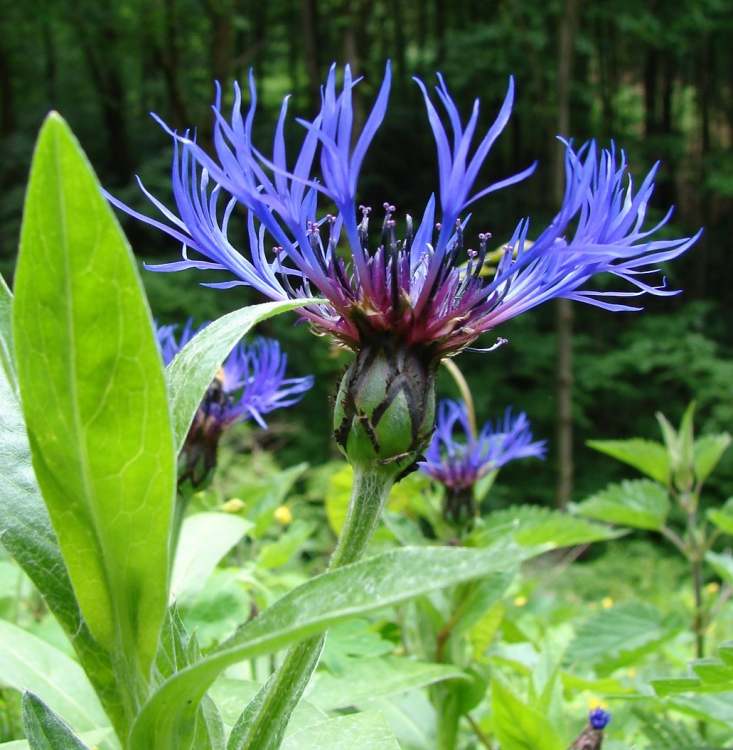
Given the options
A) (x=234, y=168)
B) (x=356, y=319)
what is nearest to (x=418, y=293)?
(x=356, y=319)

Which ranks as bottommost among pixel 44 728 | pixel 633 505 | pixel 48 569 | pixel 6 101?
pixel 633 505

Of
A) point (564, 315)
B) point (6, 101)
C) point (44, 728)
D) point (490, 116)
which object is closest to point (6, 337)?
point (44, 728)

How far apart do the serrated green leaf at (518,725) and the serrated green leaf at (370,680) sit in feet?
0.33

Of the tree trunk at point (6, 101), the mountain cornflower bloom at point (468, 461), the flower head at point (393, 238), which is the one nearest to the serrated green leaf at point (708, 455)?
the mountain cornflower bloom at point (468, 461)

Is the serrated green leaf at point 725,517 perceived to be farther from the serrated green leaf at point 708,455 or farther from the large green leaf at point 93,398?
the large green leaf at point 93,398

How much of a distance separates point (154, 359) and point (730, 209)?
17.0 m

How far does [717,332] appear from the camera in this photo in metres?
12.9

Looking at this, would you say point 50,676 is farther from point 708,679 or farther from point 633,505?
point 633,505

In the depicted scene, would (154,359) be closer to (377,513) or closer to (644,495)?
(377,513)

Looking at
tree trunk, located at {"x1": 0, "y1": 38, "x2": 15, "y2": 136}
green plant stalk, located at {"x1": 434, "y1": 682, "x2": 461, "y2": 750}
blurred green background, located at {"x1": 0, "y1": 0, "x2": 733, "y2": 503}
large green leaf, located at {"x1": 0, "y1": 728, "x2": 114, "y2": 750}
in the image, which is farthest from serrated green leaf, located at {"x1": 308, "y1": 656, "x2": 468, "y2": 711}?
tree trunk, located at {"x1": 0, "y1": 38, "x2": 15, "y2": 136}

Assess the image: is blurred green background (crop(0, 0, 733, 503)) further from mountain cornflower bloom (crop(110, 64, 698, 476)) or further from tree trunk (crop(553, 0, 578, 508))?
mountain cornflower bloom (crop(110, 64, 698, 476))

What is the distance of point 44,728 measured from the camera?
2.02ft

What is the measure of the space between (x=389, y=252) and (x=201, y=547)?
573mm

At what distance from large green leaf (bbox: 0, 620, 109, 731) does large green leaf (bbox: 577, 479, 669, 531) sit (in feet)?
3.40
